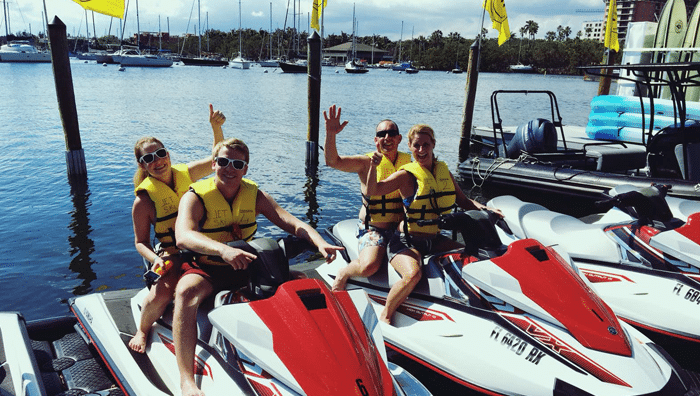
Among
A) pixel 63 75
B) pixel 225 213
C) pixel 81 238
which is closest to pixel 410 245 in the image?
pixel 225 213

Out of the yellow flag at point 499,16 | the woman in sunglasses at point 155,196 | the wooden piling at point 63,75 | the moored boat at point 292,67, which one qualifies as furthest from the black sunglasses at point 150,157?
the moored boat at point 292,67

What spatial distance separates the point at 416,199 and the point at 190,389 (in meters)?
2.01

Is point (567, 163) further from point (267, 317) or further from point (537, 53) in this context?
point (537, 53)

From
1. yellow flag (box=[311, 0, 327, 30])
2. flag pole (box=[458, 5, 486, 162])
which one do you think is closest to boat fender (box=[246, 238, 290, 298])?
flag pole (box=[458, 5, 486, 162])

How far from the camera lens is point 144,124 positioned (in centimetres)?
1988

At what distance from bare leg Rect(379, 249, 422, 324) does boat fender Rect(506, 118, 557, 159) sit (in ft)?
20.8

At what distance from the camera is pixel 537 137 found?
9.30 m

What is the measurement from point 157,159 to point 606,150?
30.5 ft

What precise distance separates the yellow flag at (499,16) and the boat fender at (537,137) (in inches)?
231

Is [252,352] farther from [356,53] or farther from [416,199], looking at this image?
[356,53]

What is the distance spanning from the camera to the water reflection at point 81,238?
21.9ft

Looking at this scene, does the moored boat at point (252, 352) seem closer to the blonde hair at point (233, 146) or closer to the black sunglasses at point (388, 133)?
the blonde hair at point (233, 146)

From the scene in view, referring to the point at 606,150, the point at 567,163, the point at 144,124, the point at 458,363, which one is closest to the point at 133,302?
the point at 458,363

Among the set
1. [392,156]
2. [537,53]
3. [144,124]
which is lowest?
[144,124]
